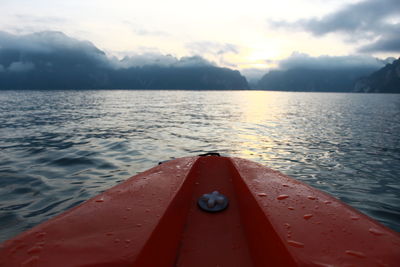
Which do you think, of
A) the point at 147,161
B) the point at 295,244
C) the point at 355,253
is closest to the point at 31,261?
the point at 295,244

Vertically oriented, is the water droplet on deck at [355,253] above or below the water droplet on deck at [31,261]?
above

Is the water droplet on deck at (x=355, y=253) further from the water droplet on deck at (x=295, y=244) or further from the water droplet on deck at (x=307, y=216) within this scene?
the water droplet on deck at (x=307, y=216)

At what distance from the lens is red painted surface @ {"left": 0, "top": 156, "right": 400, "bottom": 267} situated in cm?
154

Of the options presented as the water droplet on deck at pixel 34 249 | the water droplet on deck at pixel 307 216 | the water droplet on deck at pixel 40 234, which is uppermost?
the water droplet on deck at pixel 307 216

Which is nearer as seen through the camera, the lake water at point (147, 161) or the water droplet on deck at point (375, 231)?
the water droplet on deck at point (375, 231)

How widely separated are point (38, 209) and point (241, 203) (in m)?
3.96

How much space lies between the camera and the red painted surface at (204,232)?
5.06 ft

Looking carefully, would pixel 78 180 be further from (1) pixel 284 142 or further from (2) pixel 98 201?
(1) pixel 284 142

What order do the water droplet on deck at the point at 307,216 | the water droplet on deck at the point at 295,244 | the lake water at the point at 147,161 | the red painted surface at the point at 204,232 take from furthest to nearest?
the lake water at the point at 147,161 < the water droplet on deck at the point at 307,216 < the water droplet on deck at the point at 295,244 < the red painted surface at the point at 204,232

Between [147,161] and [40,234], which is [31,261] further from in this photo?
[147,161]

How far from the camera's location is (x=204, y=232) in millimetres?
2439

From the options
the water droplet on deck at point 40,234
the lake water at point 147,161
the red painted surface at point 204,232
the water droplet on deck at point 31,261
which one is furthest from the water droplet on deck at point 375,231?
the lake water at point 147,161

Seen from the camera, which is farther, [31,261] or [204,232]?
[204,232]

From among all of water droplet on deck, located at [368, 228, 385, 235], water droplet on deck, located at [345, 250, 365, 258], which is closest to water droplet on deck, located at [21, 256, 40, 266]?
water droplet on deck, located at [345, 250, 365, 258]
